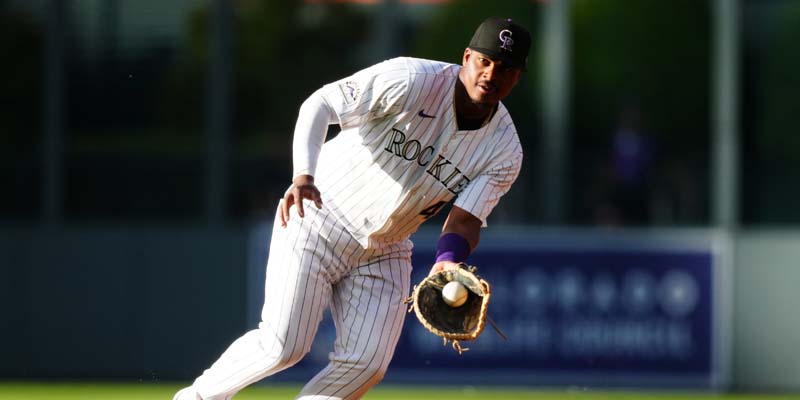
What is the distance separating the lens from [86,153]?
486 inches

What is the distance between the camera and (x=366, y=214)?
5875 mm

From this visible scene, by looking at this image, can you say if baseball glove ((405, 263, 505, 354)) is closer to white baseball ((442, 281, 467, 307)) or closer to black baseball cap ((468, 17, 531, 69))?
white baseball ((442, 281, 467, 307))

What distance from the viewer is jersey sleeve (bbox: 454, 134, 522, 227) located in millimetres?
5766

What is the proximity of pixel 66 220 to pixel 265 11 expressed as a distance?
97.6 inches

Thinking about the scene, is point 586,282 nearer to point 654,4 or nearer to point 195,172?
point 654,4

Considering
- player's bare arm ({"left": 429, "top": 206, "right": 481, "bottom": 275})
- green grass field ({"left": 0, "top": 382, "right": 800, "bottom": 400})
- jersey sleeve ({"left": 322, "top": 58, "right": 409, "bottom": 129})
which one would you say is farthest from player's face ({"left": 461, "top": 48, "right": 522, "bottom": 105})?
green grass field ({"left": 0, "top": 382, "right": 800, "bottom": 400})

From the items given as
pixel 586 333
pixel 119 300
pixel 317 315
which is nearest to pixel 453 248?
pixel 317 315

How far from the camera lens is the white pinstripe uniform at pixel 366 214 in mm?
5734

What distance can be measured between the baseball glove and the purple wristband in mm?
63

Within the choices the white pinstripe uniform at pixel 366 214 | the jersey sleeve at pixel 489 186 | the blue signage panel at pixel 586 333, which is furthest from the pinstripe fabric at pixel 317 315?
the blue signage panel at pixel 586 333

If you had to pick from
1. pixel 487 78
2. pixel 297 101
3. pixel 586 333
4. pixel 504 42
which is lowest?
pixel 586 333

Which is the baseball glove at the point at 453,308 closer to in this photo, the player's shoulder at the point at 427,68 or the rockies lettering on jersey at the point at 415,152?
the rockies lettering on jersey at the point at 415,152

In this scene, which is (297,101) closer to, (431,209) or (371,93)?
(431,209)

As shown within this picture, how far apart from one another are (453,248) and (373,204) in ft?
1.32
